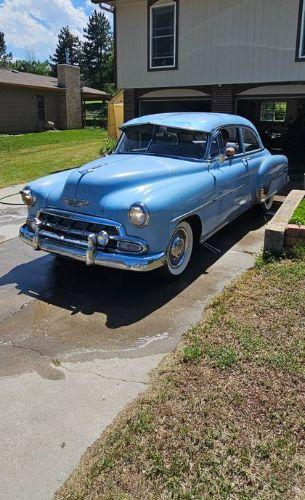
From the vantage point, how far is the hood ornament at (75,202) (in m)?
4.59

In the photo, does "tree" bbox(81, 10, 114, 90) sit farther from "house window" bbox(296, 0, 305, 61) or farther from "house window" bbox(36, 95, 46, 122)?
"house window" bbox(296, 0, 305, 61)

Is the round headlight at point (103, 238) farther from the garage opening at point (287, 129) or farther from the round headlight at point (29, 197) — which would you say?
the garage opening at point (287, 129)

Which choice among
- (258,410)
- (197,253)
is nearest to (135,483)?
(258,410)

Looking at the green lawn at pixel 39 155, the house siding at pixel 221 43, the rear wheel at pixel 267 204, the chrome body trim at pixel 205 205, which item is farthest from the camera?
the green lawn at pixel 39 155

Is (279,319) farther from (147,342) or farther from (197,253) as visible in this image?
(197,253)

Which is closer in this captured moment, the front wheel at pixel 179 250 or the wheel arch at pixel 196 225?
the front wheel at pixel 179 250

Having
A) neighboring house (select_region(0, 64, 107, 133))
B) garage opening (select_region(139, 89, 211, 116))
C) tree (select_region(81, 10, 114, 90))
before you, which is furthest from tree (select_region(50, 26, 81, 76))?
garage opening (select_region(139, 89, 211, 116))

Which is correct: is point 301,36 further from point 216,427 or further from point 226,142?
point 216,427

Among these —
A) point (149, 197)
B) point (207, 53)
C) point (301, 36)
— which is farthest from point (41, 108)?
point (149, 197)

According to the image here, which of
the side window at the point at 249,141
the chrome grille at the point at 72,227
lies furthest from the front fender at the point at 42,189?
the side window at the point at 249,141

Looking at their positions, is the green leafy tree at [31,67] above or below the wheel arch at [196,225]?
above

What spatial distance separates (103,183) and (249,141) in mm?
3362

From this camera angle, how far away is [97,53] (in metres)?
75.6

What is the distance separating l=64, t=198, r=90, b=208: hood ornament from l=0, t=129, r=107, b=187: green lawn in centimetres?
726
